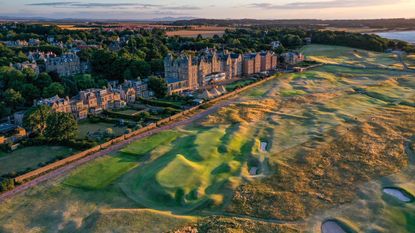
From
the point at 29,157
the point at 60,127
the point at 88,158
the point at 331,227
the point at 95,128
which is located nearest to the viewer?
the point at 331,227

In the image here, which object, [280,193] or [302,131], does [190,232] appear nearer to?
[280,193]

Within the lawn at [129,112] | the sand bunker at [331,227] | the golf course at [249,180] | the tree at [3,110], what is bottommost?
the sand bunker at [331,227]

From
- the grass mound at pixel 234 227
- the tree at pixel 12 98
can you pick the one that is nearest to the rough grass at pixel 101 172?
the grass mound at pixel 234 227

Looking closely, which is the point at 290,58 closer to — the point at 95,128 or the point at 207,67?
the point at 207,67

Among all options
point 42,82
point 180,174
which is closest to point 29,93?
point 42,82

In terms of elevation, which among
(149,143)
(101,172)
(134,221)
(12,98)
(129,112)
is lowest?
(134,221)

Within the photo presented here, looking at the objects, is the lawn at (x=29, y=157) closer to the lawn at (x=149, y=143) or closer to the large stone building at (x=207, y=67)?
the lawn at (x=149, y=143)

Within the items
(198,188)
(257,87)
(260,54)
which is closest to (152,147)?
(198,188)
